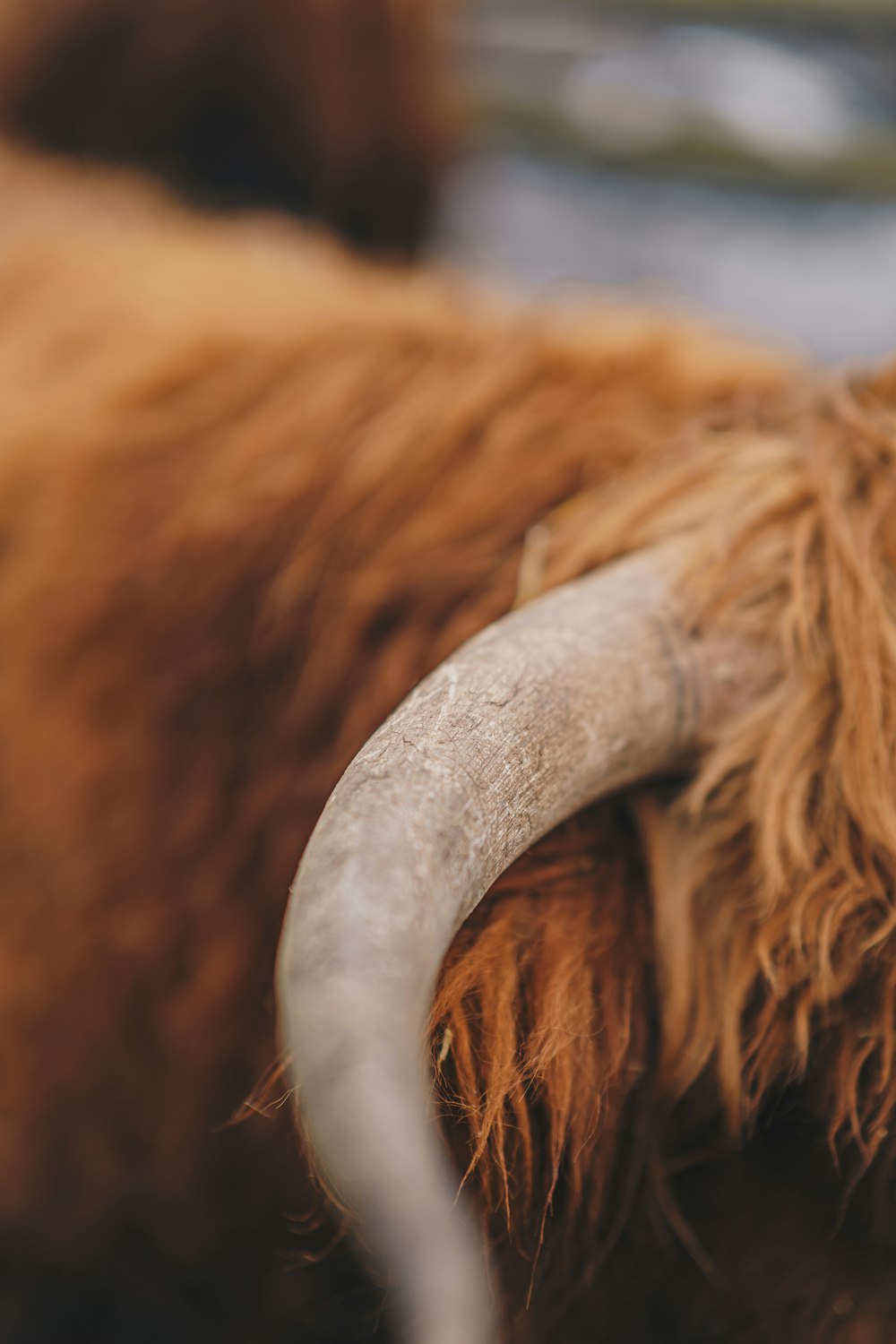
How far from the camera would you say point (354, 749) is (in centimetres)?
93

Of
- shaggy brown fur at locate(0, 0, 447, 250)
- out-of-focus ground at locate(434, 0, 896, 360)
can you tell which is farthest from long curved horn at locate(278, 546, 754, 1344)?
out-of-focus ground at locate(434, 0, 896, 360)

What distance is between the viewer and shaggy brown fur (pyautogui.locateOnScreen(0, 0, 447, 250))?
223 centimetres

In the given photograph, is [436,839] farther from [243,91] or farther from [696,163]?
[696,163]

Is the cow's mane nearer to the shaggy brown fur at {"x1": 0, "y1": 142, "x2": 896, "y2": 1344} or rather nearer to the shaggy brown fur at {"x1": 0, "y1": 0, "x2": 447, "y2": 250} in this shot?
the shaggy brown fur at {"x1": 0, "y1": 142, "x2": 896, "y2": 1344}

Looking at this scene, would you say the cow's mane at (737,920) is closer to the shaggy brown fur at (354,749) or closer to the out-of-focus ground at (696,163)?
the shaggy brown fur at (354,749)

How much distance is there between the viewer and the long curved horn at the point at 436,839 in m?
0.34

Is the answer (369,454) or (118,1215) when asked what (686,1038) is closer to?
(369,454)

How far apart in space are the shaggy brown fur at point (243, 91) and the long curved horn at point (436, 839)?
72.1 inches

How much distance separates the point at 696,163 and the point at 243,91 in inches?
72.1

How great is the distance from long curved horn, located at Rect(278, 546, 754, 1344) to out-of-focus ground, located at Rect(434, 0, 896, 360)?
1964mm

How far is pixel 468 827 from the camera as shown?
0.50 m

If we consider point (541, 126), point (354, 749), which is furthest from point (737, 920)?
point (541, 126)

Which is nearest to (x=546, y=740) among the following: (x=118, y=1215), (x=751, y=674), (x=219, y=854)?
(x=751, y=674)

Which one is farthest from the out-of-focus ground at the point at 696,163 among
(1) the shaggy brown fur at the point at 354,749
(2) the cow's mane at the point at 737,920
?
(2) the cow's mane at the point at 737,920
